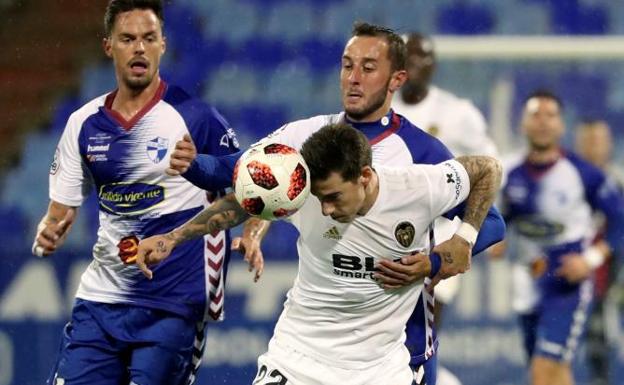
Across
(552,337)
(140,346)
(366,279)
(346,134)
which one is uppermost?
(346,134)

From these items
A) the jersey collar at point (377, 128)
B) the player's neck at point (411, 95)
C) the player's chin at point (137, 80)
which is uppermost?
the player's chin at point (137, 80)

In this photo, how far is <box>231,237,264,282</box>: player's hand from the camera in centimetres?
528

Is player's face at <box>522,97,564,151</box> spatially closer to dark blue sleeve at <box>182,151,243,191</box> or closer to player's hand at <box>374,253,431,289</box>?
player's hand at <box>374,253,431,289</box>

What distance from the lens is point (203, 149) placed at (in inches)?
220

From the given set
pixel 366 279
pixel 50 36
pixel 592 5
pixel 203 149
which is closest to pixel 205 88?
pixel 50 36

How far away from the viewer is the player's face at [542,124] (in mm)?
9344

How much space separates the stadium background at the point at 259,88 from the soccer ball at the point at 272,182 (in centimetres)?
462

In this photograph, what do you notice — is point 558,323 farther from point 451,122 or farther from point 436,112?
point 436,112

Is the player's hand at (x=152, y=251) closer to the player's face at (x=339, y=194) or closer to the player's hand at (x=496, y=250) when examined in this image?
the player's face at (x=339, y=194)

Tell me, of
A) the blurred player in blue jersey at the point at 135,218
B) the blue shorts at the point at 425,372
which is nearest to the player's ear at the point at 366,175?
the blue shorts at the point at 425,372

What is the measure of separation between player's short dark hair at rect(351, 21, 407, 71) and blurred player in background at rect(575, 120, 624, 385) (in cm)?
432

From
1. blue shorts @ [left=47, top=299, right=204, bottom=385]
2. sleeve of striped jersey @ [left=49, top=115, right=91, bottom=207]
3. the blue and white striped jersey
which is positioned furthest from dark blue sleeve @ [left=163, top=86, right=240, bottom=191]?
the blue and white striped jersey

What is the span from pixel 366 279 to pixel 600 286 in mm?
5022

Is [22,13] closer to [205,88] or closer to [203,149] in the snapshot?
[205,88]
